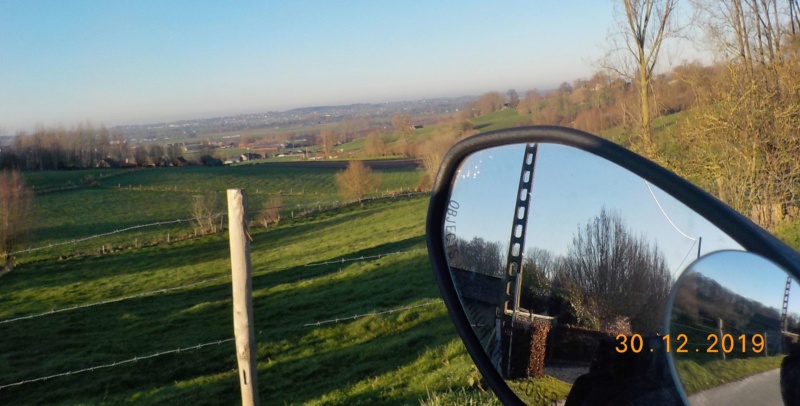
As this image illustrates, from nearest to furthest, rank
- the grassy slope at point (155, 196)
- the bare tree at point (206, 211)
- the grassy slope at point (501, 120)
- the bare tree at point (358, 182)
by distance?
the grassy slope at point (501, 120) → the bare tree at point (206, 211) → the grassy slope at point (155, 196) → the bare tree at point (358, 182)

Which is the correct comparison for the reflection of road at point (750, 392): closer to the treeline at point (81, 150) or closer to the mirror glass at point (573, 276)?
the mirror glass at point (573, 276)

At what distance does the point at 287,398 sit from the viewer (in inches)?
262

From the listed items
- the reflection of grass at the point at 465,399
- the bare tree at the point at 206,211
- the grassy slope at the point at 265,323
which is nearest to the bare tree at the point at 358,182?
the grassy slope at the point at 265,323

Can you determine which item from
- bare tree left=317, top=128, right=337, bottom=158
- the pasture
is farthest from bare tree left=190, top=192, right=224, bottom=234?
bare tree left=317, top=128, right=337, bottom=158

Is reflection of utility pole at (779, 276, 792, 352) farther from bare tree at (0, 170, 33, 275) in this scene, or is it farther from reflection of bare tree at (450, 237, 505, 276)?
bare tree at (0, 170, 33, 275)

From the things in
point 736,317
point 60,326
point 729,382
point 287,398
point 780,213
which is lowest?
point 60,326

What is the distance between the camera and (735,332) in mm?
1047

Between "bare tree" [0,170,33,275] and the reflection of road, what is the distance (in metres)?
14.9

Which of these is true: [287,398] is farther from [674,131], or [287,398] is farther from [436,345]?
[674,131]

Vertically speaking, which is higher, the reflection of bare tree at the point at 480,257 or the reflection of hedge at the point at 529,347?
the reflection of bare tree at the point at 480,257

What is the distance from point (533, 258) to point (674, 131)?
11069mm

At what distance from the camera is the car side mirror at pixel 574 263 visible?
1154 millimetres

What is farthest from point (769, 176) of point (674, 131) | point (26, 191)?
point (26, 191)
